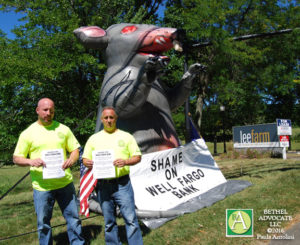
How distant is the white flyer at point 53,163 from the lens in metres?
2.81

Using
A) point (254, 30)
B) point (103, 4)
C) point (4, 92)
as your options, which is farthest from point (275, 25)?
point (4, 92)

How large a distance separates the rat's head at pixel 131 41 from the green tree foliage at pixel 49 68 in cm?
369

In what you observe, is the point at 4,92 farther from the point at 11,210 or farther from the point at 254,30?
the point at 254,30

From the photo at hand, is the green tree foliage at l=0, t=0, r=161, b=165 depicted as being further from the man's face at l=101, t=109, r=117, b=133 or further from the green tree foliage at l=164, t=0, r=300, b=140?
the man's face at l=101, t=109, r=117, b=133

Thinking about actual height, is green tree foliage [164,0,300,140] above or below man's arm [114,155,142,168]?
above

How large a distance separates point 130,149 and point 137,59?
2.19m

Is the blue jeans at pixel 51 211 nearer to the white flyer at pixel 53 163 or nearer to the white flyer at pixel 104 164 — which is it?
the white flyer at pixel 53 163

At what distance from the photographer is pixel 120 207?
9.48 ft

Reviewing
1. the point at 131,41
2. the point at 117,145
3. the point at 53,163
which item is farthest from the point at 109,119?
the point at 131,41

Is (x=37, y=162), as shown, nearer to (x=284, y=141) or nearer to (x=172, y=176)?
(x=172, y=176)

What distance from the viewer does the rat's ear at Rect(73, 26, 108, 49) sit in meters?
4.90

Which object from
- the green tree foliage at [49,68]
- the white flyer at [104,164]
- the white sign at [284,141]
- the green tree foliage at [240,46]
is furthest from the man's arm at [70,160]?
the white sign at [284,141]

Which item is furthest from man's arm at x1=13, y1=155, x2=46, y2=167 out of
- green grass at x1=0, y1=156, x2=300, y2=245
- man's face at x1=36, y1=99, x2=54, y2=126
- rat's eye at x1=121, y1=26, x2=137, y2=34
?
rat's eye at x1=121, y1=26, x2=137, y2=34

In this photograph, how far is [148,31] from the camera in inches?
184
